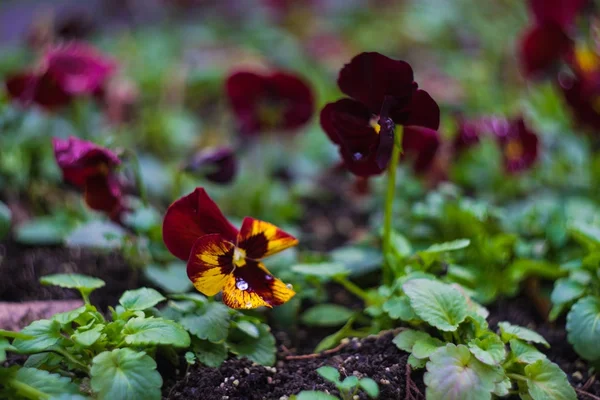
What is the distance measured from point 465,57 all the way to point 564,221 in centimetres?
186

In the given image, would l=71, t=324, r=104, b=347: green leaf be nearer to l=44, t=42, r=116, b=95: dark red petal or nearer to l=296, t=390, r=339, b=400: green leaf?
l=296, t=390, r=339, b=400: green leaf

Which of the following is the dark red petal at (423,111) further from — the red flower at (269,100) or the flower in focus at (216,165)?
the red flower at (269,100)

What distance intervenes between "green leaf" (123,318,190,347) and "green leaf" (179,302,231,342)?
6cm

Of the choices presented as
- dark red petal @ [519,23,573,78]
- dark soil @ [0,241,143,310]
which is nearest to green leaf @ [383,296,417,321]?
dark soil @ [0,241,143,310]

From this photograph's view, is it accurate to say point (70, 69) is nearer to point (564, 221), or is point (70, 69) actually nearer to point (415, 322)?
point (415, 322)

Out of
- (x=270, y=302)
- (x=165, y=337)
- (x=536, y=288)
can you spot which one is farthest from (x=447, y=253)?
(x=165, y=337)

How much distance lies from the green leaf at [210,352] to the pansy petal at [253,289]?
121mm

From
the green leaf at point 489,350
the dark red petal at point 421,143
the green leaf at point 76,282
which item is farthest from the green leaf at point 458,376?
the dark red petal at point 421,143

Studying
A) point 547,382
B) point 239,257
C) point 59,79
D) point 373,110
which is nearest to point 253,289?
point 239,257

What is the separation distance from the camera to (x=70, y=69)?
5.98ft

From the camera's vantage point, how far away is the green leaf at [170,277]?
1335 millimetres

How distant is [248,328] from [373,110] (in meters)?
0.48

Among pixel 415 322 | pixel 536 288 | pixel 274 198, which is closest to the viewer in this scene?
pixel 415 322

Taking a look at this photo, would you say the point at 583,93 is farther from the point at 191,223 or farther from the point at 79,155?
the point at 79,155
